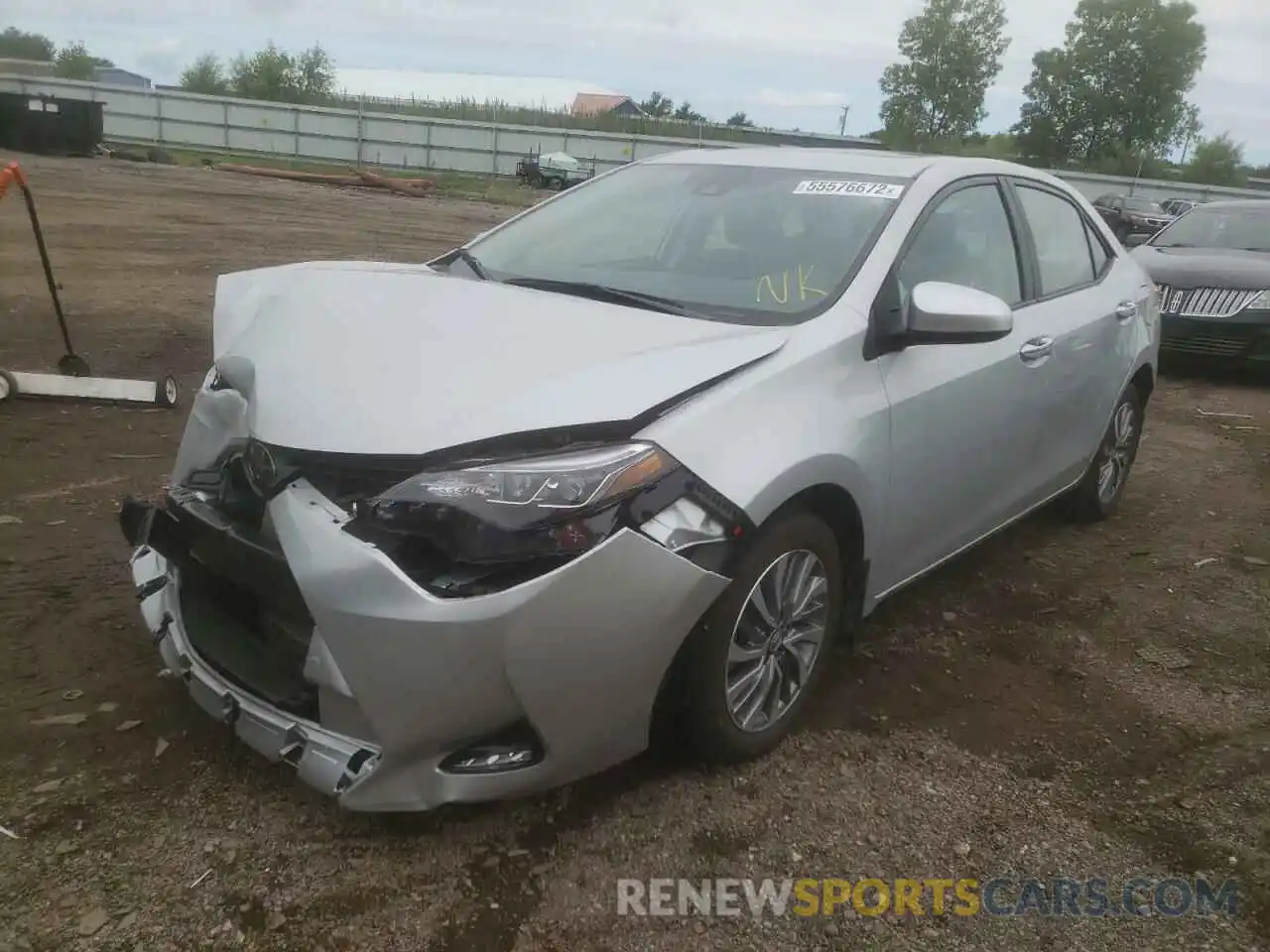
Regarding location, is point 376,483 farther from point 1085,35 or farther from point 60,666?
point 1085,35

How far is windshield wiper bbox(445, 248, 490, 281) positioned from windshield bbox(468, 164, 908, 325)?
0.02 metres

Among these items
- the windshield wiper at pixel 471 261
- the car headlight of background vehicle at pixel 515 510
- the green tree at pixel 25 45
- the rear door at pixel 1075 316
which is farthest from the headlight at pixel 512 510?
the green tree at pixel 25 45

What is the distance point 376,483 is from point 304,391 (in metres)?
0.35

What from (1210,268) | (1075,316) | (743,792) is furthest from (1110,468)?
(1210,268)

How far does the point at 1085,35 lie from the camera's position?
203ft

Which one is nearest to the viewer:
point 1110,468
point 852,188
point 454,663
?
point 454,663

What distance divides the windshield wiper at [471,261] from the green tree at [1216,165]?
2184 inches

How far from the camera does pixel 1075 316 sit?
13.7ft

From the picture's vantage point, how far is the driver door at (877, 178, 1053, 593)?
3131 mm

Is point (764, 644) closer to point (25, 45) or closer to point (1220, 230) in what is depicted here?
point (1220, 230)

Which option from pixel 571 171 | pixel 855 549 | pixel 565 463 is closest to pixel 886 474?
pixel 855 549

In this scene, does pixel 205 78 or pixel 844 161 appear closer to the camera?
pixel 844 161

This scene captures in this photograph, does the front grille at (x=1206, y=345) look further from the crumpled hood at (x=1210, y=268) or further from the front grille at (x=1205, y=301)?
the crumpled hood at (x=1210, y=268)

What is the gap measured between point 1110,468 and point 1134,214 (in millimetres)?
22726
